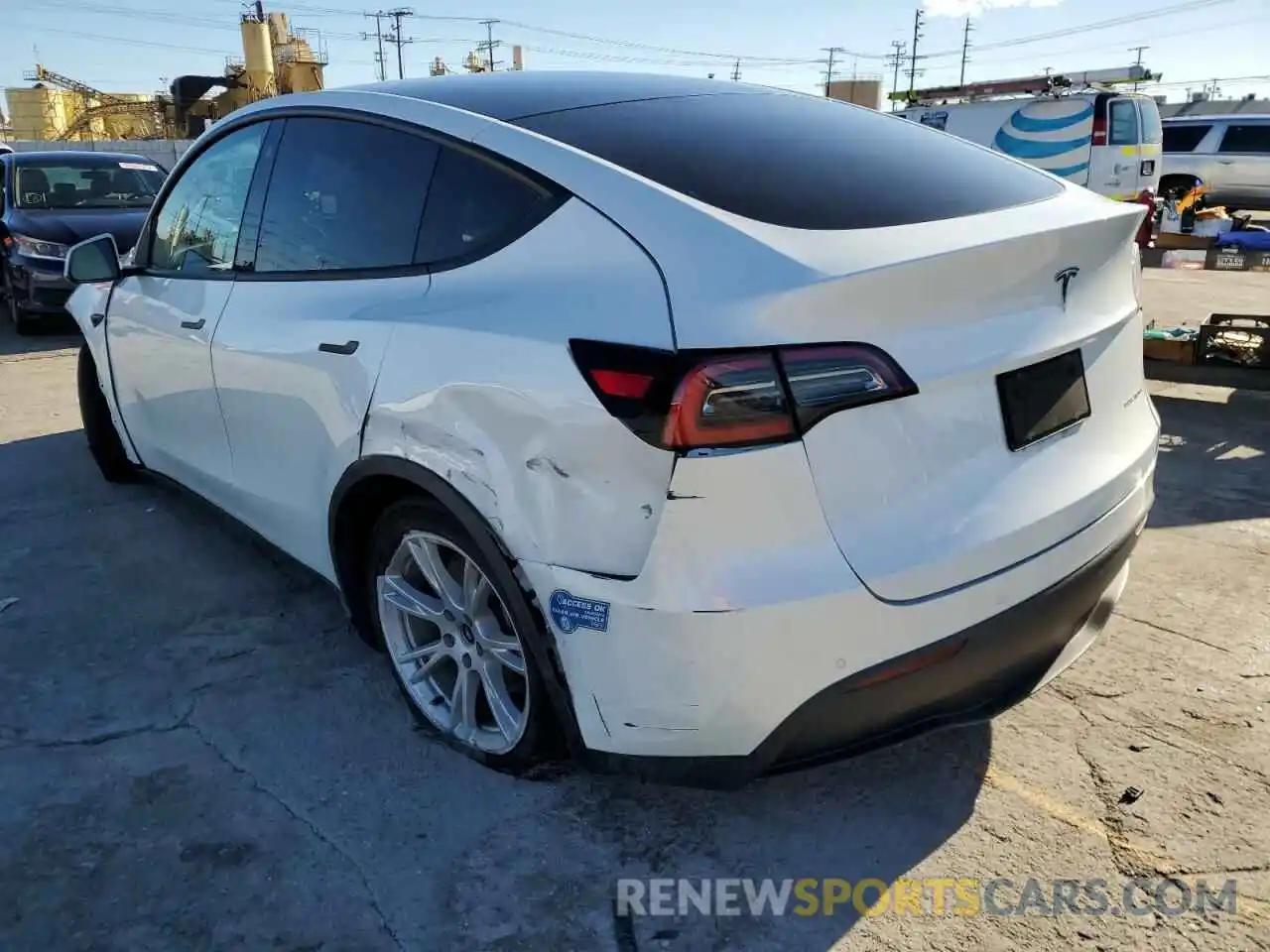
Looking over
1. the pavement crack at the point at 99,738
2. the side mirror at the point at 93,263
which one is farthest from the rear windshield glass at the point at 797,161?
the side mirror at the point at 93,263

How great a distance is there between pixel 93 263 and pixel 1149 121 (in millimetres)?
15925

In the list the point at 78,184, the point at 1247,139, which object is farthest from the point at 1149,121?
the point at 78,184

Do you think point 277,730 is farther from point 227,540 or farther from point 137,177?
point 137,177

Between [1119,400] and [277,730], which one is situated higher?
[1119,400]

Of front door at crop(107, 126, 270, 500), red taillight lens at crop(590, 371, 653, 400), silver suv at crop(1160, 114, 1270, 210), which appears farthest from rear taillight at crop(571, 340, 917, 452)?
silver suv at crop(1160, 114, 1270, 210)

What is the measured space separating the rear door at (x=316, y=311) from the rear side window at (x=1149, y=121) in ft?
51.0

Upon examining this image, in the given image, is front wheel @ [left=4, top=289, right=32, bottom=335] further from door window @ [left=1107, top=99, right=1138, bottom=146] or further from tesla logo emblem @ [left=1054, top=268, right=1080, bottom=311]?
door window @ [left=1107, top=99, right=1138, bottom=146]

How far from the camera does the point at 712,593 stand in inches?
71.0

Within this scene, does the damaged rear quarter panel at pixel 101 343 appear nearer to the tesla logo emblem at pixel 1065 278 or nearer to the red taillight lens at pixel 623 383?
the red taillight lens at pixel 623 383

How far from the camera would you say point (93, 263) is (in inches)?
154

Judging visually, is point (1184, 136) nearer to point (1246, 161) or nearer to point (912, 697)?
point (1246, 161)

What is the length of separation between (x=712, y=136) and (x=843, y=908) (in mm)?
1844

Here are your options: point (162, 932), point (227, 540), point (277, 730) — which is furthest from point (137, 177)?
point (162, 932)

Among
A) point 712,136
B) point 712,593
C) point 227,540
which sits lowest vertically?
point 227,540
